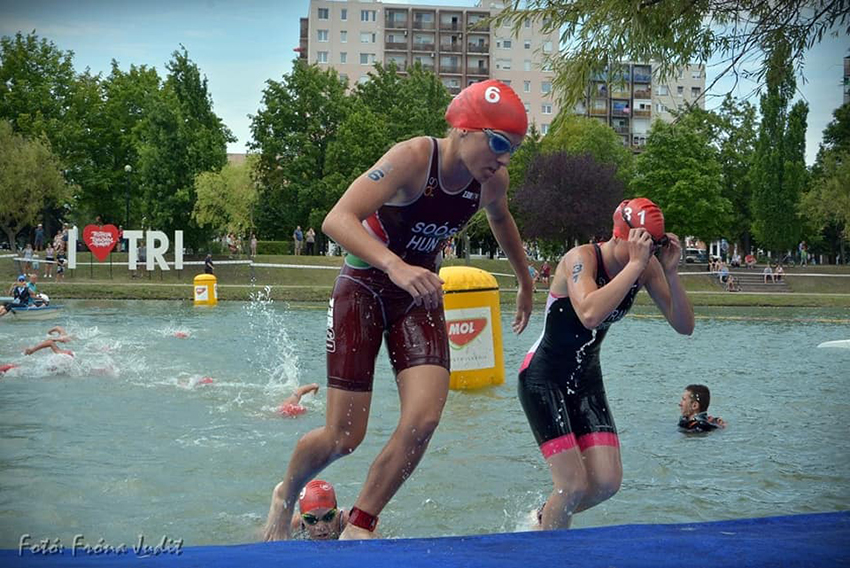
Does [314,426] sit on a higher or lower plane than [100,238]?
lower

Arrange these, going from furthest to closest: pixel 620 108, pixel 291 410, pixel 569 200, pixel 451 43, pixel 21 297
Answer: pixel 620 108 → pixel 451 43 → pixel 569 200 → pixel 21 297 → pixel 291 410

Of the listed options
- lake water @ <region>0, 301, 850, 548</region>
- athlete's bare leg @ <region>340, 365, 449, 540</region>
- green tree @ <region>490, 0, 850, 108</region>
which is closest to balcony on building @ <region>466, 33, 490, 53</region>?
lake water @ <region>0, 301, 850, 548</region>

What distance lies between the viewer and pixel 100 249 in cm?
3969

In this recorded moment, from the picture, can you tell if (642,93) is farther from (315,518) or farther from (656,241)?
(315,518)

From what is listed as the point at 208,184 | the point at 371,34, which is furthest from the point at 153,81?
the point at 371,34

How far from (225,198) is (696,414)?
148 feet

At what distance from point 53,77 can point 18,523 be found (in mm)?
36442

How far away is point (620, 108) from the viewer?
114438mm

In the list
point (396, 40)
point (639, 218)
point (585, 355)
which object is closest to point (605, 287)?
point (639, 218)

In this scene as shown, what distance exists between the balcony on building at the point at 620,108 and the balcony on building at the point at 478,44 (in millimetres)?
17592

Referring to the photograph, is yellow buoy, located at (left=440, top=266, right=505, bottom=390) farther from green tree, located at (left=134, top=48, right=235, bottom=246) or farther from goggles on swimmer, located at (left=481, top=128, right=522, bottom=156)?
green tree, located at (left=134, top=48, right=235, bottom=246)

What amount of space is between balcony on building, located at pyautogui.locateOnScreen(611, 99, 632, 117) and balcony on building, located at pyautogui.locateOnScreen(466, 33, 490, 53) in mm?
17592

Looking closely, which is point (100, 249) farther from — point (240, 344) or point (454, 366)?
point (454, 366)

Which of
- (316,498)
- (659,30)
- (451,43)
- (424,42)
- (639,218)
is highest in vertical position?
(451,43)
